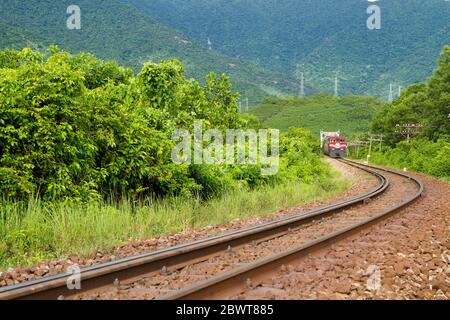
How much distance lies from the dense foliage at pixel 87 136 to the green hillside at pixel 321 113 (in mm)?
76409

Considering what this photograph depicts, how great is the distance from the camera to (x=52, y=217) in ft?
26.2

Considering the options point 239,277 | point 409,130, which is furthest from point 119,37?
point 239,277

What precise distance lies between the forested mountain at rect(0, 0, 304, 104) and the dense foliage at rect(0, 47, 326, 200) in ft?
212

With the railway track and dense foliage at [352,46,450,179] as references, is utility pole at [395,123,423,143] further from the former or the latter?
the railway track

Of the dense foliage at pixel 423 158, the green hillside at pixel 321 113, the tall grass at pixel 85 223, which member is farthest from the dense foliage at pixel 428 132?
the green hillside at pixel 321 113

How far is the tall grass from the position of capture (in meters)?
6.98

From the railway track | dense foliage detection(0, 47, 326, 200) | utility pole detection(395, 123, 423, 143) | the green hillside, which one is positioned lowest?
the railway track

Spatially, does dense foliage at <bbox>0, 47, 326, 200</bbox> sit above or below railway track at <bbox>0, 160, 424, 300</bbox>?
above

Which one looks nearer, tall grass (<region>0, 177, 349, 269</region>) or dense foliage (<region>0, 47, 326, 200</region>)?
tall grass (<region>0, 177, 349, 269</region>)

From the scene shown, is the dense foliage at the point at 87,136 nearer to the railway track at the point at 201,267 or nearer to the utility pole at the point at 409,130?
the railway track at the point at 201,267

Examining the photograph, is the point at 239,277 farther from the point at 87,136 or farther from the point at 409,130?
the point at 409,130

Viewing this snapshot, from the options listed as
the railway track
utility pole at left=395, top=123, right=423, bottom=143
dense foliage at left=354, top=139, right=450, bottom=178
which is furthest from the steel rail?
utility pole at left=395, top=123, right=423, bottom=143

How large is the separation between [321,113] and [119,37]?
58.4m

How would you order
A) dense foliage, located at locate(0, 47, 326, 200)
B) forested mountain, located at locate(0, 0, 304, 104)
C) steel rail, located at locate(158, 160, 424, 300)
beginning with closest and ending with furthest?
1. steel rail, located at locate(158, 160, 424, 300)
2. dense foliage, located at locate(0, 47, 326, 200)
3. forested mountain, located at locate(0, 0, 304, 104)
